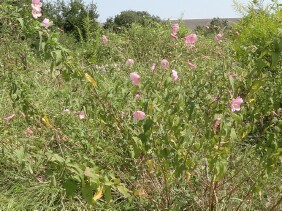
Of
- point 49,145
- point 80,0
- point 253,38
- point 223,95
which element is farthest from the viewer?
point 80,0

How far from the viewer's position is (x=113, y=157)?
2.85 metres

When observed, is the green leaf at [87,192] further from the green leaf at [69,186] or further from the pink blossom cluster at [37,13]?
the pink blossom cluster at [37,13]

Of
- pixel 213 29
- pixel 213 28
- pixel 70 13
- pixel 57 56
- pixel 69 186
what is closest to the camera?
pixel 69 186

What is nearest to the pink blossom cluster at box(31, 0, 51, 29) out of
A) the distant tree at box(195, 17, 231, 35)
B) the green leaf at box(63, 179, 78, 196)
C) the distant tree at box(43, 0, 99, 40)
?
the green leaf at box(63, 179, 78, 196)

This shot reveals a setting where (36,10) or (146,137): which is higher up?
(36,10)

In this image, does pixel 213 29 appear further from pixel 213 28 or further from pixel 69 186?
pixel 69 186

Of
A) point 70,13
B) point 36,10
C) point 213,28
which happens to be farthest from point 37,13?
point 70,13

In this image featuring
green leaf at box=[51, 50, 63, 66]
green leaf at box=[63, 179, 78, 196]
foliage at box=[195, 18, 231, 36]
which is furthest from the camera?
foliage at box=[195, 18, 231, 36]

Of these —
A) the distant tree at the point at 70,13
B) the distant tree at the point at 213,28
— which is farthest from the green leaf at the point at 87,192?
the distant tree at the point at 70,13

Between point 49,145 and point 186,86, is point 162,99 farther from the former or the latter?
point 49,145

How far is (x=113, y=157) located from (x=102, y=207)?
315mm

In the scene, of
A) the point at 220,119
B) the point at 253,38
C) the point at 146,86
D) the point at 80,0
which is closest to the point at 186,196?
the point at 146,86

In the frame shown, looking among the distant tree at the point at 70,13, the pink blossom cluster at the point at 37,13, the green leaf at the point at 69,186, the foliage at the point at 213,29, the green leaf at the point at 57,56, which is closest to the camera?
the green leaf at the point at 69,186

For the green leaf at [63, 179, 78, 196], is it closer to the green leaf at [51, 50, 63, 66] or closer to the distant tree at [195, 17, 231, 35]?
the green leaf at [51, 50, 63, 66]
